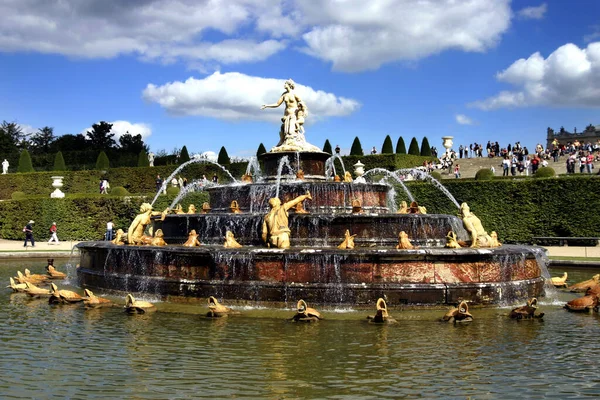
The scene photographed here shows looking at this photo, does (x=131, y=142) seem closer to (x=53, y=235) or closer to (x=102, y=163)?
(x=102, y=163)

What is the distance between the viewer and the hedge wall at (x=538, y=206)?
32.5 meters

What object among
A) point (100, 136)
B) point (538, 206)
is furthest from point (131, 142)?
point (538, 206)

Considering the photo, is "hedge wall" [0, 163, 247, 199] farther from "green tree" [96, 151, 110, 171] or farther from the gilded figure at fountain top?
the gilded figure at fountain top

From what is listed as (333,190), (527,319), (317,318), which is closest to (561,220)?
(333,190)

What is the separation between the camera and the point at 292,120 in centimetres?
2455

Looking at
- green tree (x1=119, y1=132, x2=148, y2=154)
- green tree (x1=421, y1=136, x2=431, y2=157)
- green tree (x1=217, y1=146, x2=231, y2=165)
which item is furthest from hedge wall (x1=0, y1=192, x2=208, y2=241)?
green tree (x1=119, y1=132, x2=148, y2=154)

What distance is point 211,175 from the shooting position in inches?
2156

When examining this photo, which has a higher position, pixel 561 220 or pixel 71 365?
pixel 561 220

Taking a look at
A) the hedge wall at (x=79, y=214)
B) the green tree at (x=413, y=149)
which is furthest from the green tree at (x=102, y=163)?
the green tree at (x=413, y=149)

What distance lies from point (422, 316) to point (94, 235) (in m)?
30.3

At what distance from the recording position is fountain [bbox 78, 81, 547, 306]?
13.1 m

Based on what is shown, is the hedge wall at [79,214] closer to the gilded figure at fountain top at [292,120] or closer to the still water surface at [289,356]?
the gilded figure at fountain top at [292,120]

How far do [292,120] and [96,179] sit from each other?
1507 inches

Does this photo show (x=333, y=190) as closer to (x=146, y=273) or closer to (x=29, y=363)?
(x=146, y=273)
